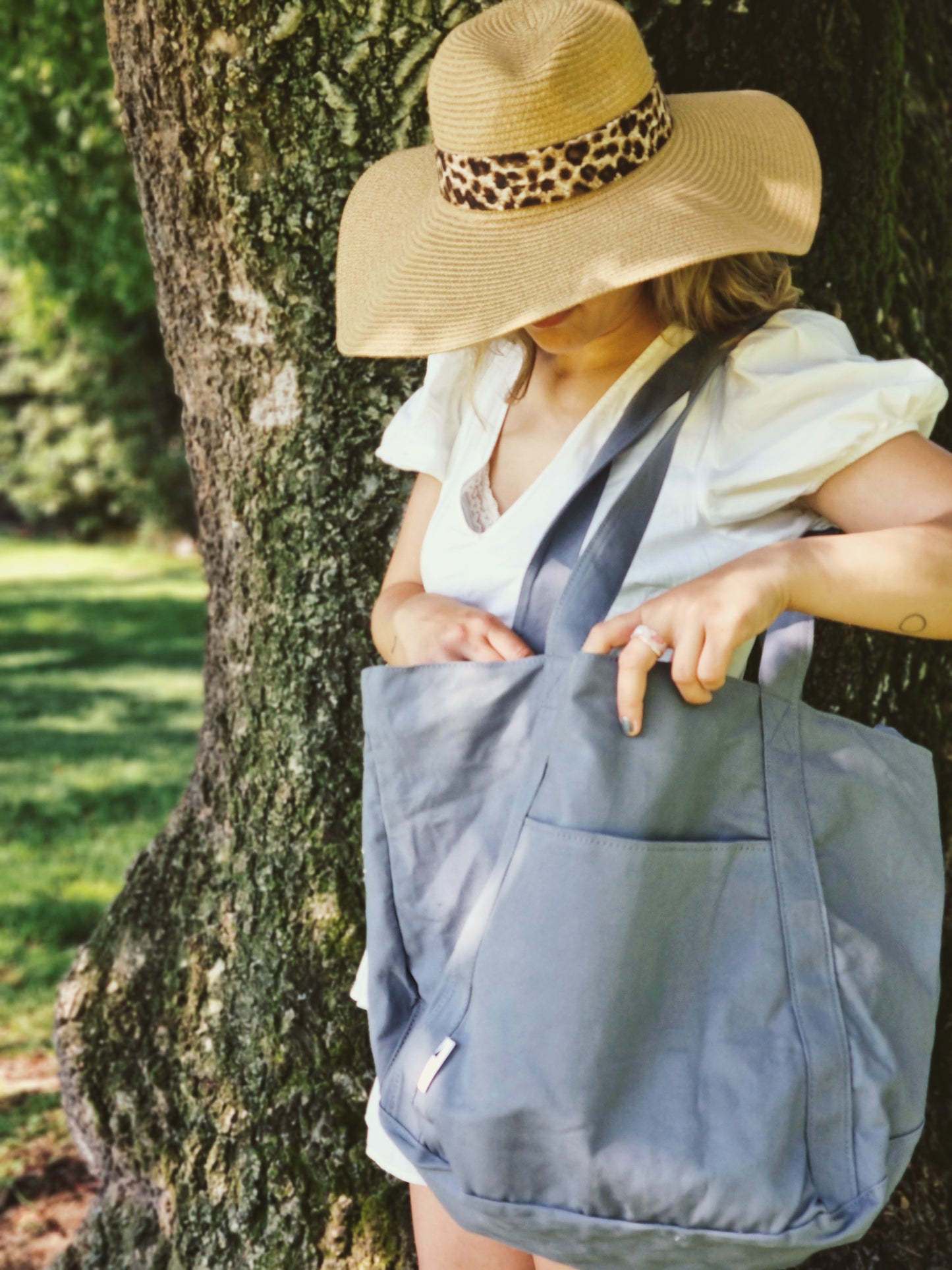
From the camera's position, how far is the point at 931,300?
2455mm

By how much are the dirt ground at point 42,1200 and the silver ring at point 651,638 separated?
2.32 metres

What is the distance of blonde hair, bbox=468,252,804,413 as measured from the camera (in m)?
1.61

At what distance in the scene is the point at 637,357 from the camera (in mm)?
1702

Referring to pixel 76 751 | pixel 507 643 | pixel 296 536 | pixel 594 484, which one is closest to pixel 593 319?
pixel 594 484

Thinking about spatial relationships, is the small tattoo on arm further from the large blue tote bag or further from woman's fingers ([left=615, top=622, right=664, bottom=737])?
woman's fingers ([left=615, top=622, right=664, bottom=737])

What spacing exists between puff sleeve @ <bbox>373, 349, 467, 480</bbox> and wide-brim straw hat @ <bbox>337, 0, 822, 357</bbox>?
25 cm

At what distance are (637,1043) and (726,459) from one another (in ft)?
2.36

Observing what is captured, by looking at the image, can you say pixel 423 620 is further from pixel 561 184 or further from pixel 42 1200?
pixel 42 1200

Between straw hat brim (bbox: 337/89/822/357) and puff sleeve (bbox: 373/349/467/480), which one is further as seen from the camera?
puff sleeve (bbox: 373/349/467/480)

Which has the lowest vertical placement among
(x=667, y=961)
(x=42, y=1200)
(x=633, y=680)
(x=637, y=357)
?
(x=42, y=1200)

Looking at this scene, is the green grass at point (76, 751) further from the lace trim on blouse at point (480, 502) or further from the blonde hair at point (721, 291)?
the blonde hair at point (721, 291)

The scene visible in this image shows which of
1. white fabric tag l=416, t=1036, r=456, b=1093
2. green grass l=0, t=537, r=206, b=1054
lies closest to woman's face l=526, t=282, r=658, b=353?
white fabric tag l=416, t=1036, r=456, b=1093

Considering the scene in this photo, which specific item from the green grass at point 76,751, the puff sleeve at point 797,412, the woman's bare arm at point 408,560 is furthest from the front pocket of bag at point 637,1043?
the green grass at point 76,751

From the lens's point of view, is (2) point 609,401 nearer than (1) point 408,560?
Yes
